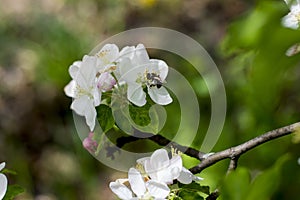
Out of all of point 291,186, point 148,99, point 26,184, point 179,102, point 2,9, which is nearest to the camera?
point 148,99

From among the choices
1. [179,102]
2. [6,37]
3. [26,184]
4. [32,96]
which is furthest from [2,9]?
[179,102]

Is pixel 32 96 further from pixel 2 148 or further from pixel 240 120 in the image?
pixel 240 120

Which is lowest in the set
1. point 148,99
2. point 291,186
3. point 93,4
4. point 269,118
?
point 148,99

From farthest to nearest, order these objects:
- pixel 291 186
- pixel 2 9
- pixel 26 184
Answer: pixel 2 9, pixel 26 184, pixel 291 186

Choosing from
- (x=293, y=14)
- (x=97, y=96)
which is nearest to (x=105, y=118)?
(x=97, y=96)

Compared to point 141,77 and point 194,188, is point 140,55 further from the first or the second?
point 194,188

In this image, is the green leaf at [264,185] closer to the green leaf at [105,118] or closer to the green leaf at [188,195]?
the green leaf at [188,195]
